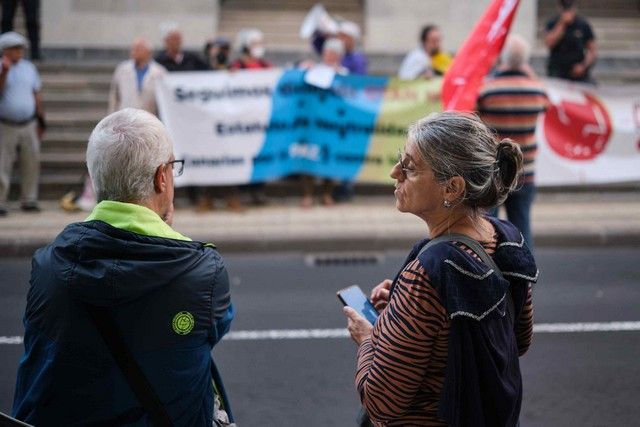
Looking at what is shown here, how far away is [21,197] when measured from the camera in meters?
11.8

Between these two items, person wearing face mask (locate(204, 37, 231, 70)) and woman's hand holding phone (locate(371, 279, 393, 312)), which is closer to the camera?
woman's hand holding phone (locate(371, 279, 393, 312))

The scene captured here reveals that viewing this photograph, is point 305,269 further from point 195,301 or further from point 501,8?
point 195,301

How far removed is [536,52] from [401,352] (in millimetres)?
15972

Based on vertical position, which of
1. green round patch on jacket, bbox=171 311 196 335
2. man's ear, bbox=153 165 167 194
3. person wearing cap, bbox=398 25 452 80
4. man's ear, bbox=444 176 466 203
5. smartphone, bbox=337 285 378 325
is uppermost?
man's ear, bbox=444 176 466 203

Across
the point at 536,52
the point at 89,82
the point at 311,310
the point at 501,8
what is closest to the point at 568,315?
the point at 311,310

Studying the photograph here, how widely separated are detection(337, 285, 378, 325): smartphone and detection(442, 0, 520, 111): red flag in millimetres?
3382

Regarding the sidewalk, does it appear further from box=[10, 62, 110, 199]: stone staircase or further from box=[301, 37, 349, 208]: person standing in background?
box=[10, 62, 110, 199]: stone staircase

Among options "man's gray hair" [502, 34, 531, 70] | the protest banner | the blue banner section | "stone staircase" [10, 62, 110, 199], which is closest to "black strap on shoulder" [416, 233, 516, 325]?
"man's gray hair" [502, 34, 531, 70]

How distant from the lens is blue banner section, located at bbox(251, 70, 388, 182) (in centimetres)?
1188

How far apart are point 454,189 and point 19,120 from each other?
9511mm

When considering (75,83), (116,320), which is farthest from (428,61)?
(116,320)

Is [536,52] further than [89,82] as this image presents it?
Yes

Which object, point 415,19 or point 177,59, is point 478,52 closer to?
point 177,59

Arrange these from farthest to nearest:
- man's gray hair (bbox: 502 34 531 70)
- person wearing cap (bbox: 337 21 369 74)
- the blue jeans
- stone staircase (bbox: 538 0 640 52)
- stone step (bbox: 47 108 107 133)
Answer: stone staircase (bbox: 538 0 640 52) → stone step (bbox: 47 108 107 133) → person wearing cap (bbox: 337 21 369 74) → man's gray hair (bbox: 502 34 531 70) → the blue jeans
